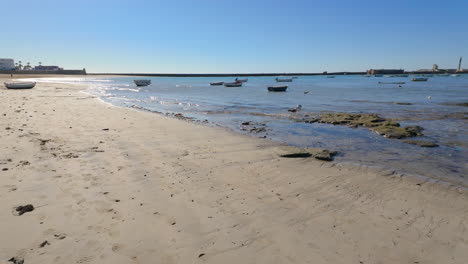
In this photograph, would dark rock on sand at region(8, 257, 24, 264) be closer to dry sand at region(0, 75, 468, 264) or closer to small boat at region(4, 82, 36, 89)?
dry sand at region(0, 75, 468, 264)

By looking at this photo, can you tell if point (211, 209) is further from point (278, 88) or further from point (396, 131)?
point (278, 88)

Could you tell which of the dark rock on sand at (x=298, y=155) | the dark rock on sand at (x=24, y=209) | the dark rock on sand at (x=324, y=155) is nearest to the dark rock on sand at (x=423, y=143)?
the dark rock on sand at (x=324, y=155)

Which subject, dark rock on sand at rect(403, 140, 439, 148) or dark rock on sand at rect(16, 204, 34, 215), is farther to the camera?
dark rock on sand at rect(403, 140, 439, 148)

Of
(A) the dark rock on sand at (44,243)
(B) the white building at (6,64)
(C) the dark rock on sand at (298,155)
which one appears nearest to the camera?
(A) the dark rock on sand at (44,243)

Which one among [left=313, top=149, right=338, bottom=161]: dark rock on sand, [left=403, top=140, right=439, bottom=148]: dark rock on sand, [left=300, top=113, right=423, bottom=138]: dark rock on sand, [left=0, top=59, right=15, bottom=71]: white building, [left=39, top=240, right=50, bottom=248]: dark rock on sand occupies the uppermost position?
[left=0, top=59, right=15, bottom=71]: white building

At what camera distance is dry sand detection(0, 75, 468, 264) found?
4164 millimetres

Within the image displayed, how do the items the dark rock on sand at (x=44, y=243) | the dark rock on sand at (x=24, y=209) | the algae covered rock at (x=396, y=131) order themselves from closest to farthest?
the dark rock on sand at (x=44, y=243), the dark rock on sand at (x=24, y=209), the algae covered rock at (x=396, y=131)

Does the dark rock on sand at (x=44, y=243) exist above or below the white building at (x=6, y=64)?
below

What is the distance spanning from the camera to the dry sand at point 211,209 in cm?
416

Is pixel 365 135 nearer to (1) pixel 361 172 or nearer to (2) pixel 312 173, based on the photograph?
(1) pixel 361 172

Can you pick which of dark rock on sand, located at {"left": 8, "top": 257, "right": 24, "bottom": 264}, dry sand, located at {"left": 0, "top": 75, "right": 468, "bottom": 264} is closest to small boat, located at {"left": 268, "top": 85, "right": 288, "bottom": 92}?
dry sand, located at {"left": 0, "top": 75, "right": 468, "bottom": 264}

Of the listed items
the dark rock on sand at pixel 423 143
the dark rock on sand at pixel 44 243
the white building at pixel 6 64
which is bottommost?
the dark rock on sand at pixel 423 143

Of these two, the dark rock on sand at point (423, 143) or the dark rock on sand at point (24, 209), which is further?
the dark rock on sand at point (423, 143)

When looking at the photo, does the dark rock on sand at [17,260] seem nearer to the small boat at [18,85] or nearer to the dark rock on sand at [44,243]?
the dark rock on sand at [44,243]
